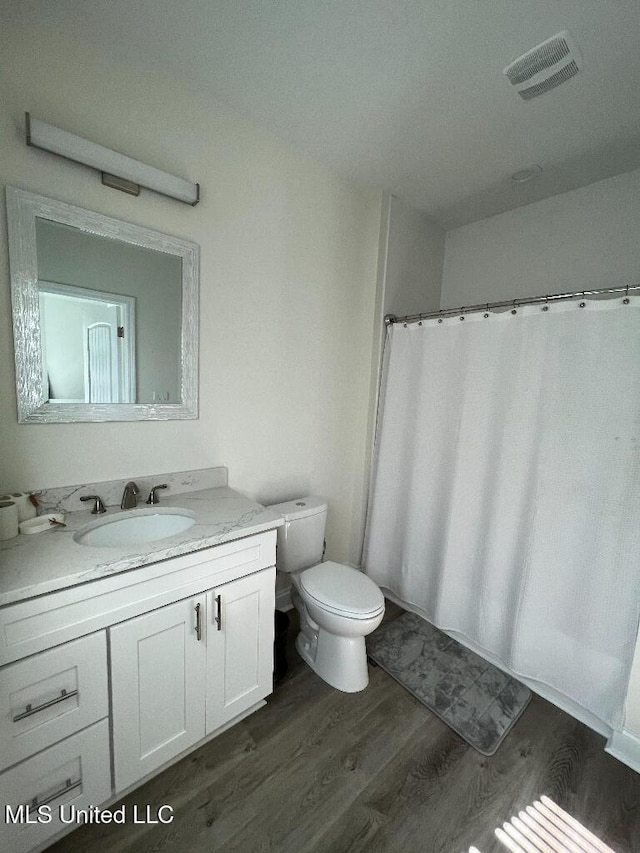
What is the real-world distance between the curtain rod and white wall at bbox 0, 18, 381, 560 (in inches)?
8.1

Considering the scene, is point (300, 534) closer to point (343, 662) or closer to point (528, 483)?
point (343, 662)

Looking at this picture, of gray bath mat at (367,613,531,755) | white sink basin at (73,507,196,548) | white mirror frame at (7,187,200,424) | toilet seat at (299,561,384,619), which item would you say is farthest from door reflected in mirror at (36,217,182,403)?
gray bath mat at (367,613,531,755)

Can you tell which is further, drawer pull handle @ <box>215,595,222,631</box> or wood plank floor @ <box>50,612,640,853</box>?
drawer pull handle @ <box>215,595,222,631</box>

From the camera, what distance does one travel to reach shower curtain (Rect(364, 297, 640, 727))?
132cm

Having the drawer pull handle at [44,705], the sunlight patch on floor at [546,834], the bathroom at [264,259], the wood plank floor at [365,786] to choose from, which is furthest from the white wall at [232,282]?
the sunlight patch on floor at [546,834]

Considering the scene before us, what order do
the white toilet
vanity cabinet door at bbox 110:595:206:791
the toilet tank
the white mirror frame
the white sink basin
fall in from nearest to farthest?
vanity cabinet door at bbox 110:595:206:791 < the white mirror frame < the white sink basin < the white toilet < the toilet tank

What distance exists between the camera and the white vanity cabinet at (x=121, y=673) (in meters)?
0.85

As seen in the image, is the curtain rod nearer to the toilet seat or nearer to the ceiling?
the ceiling

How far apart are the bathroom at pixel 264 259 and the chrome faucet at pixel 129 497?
0.07 m

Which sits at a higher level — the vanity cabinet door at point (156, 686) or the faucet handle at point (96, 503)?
the faucet handle at point (96, 503)

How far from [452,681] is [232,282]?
217cm

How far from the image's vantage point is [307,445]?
2.00 metres

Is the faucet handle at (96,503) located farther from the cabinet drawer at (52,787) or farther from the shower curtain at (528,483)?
the shower curtain at (528,483)

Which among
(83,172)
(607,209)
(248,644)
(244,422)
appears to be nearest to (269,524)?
(248,644)
